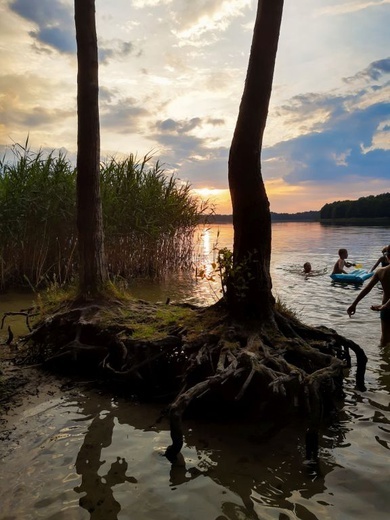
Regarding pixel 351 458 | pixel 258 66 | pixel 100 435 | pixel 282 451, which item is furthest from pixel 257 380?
pixel 258 66

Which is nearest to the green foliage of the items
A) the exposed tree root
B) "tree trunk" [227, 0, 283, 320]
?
"tree trunk" [227, 0, 283, 320]

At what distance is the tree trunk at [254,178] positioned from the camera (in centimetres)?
585

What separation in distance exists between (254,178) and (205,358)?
2.47 meters

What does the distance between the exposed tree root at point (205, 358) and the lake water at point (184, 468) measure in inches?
10.8

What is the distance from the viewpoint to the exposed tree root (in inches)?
178

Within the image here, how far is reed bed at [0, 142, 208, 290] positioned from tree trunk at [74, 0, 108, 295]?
10.1ft

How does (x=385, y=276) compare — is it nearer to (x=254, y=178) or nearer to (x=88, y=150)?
(x=254, y=178)

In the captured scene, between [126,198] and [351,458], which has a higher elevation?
[126,198]

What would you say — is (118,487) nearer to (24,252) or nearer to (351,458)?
(351,458)

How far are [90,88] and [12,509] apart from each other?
6725 millimetres

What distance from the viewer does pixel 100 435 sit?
4.61m

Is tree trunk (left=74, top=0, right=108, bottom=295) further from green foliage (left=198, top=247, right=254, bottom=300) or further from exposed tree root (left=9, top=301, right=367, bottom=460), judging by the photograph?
green foliage (left=198, top=247, right=254, bottom=300)

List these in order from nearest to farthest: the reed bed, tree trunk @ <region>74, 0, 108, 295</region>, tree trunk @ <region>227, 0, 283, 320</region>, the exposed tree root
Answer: the exposed tree root < tree trunk @ <region>227, 0, 283, 320</region> < tree trunk @ <region>74, 0, 108, 295</region> < the reed bed

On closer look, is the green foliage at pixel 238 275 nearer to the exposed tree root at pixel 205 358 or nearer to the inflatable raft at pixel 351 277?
the exposed tree root at pixel 205 358
